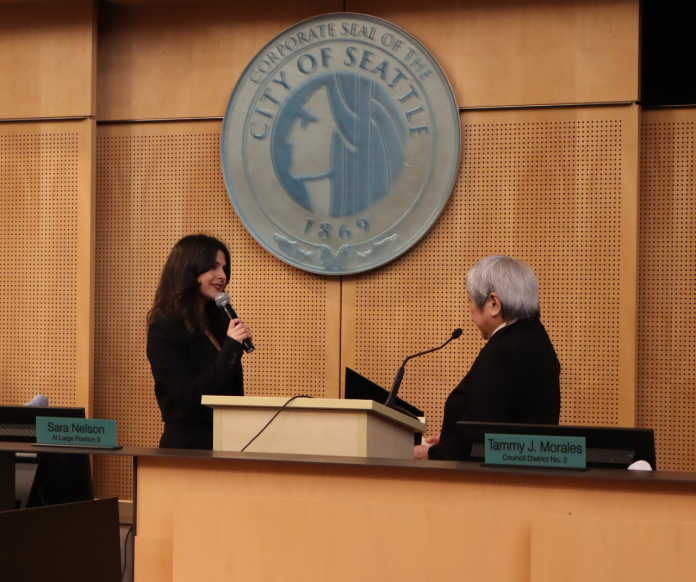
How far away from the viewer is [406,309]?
4.27 m

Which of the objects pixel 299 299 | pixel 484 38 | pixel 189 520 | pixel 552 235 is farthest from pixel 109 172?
pixel 189 520

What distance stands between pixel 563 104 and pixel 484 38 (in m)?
0.56

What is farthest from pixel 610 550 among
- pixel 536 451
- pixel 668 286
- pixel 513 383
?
pixel 668 286

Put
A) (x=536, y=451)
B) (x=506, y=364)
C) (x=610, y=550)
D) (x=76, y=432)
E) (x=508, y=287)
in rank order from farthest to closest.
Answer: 1. (x=508, y=287)
2. (x=506, y=364)
3. (x=76, y=432)
4. (x=536, y=451)
5. (x=610, y=550)

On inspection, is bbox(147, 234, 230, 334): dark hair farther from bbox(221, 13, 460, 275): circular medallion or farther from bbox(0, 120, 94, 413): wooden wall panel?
bbox(0, 120, 94, 413): wooden wall panel

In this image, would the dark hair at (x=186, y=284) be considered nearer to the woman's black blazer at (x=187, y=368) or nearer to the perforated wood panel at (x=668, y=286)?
the woman's black blazer at (x=187, y=368)

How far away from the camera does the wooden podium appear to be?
185 centimetres

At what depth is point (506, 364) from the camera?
2307 millimetres

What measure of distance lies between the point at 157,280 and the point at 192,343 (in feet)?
6.04

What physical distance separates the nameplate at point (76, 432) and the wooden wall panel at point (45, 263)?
8.91ft

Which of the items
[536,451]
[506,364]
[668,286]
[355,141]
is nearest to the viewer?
[536,451]

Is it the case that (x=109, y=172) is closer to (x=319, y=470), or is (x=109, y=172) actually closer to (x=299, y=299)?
(x=299, y=299)

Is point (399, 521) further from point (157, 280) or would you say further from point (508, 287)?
point (157, 280)

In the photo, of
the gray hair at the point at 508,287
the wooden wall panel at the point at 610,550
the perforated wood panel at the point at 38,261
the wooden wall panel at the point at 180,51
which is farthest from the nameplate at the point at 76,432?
the wooden wall panel at the point at 180,51
